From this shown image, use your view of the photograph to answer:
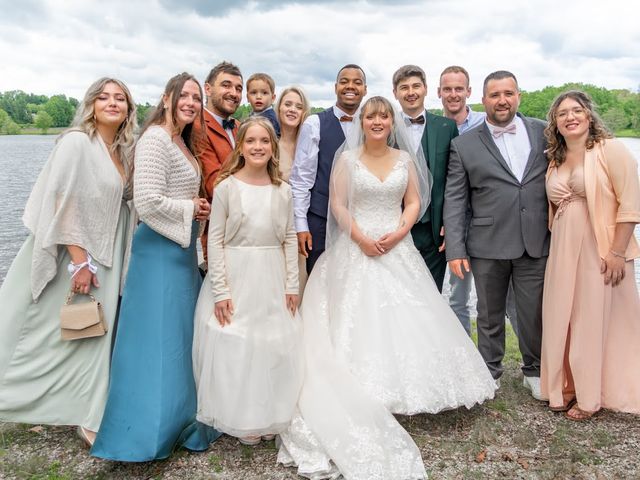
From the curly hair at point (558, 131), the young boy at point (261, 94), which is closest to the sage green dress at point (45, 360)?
the young boy at point (261, 94)

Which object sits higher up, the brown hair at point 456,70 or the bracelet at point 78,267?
the brown hair at point 456,70

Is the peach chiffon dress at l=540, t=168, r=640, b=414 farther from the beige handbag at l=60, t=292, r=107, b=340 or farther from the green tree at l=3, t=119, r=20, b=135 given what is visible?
the green tree at l=3, t=119, r=20, b=135

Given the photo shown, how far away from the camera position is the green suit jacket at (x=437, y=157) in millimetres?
4859

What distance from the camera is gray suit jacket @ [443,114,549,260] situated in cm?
452

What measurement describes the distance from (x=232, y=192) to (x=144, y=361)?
54.4 inches

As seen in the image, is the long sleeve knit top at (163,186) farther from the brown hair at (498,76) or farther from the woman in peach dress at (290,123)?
the brown hair at (498,76)

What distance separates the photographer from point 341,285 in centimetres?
434

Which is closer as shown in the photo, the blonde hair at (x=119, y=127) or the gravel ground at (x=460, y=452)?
the gravel ground at (x=460, y=452)

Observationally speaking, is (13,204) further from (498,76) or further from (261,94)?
(498,76)

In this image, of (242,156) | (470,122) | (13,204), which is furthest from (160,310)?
(13,204)

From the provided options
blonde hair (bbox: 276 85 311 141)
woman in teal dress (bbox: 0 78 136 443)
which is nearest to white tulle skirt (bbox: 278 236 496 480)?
blonde hair (bbox: 276 85 311 141)

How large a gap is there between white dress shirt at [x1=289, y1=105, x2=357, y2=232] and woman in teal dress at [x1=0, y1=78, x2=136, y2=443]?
4.82 feet

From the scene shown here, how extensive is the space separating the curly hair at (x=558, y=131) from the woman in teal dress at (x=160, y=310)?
115 inches

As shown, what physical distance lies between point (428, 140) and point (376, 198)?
33.9 inches
